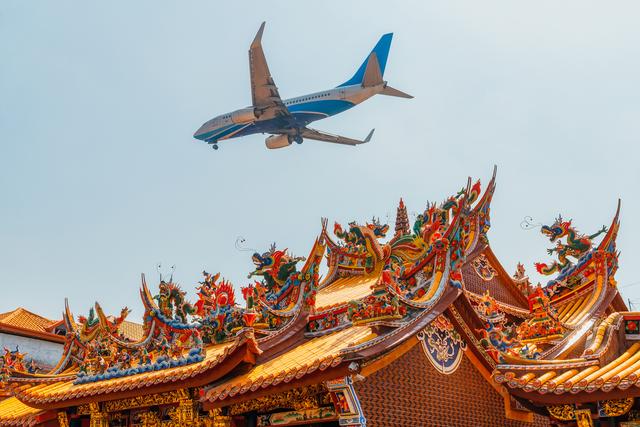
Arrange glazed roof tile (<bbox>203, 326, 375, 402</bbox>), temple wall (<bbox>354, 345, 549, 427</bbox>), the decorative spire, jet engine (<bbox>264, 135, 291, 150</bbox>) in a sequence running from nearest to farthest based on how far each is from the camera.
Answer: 1. glazed roof tile (<bbox>203, 326, 375, 402</bbox>)
2. temple wall (<bbox>354, 345, 549, 427</bbox>)
3. the decorative spire
4. jet engine (<bbox>264, 135, 291, 150</bbox>)

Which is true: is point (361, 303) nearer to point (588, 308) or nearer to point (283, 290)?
point (283, 290)

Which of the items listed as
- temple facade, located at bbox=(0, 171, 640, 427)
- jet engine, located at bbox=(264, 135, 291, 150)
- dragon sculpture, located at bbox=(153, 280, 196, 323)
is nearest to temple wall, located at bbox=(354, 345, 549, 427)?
temple facade, located at bbox=(0, 171, 640, 427)

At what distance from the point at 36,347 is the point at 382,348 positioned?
2334 centimetres

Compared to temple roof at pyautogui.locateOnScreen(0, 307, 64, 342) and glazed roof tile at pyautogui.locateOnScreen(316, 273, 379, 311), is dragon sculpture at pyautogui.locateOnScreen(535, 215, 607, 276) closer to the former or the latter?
glazed roof tile at pyautogui.locateOnScreen(316, 273, 379, 311)

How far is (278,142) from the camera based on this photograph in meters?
32.2

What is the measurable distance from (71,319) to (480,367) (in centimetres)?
959

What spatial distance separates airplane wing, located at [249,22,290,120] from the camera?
28.3 m

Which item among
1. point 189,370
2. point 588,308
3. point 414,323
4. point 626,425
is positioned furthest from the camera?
point 588,308

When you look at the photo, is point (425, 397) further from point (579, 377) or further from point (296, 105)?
point (296, 105)

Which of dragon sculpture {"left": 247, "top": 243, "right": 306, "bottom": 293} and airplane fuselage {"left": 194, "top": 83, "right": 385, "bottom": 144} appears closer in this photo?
dragon sculpture {"left": 247, "top": 243, "right": 306, "bottom": 293}

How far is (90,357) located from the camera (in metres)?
13.2

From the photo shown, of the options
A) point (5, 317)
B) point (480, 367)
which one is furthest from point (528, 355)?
point (5, 317)


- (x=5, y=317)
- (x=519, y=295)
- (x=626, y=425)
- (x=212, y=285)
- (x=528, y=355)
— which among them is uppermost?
(x=5, y=317)

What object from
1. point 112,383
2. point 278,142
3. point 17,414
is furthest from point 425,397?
point 278,142
